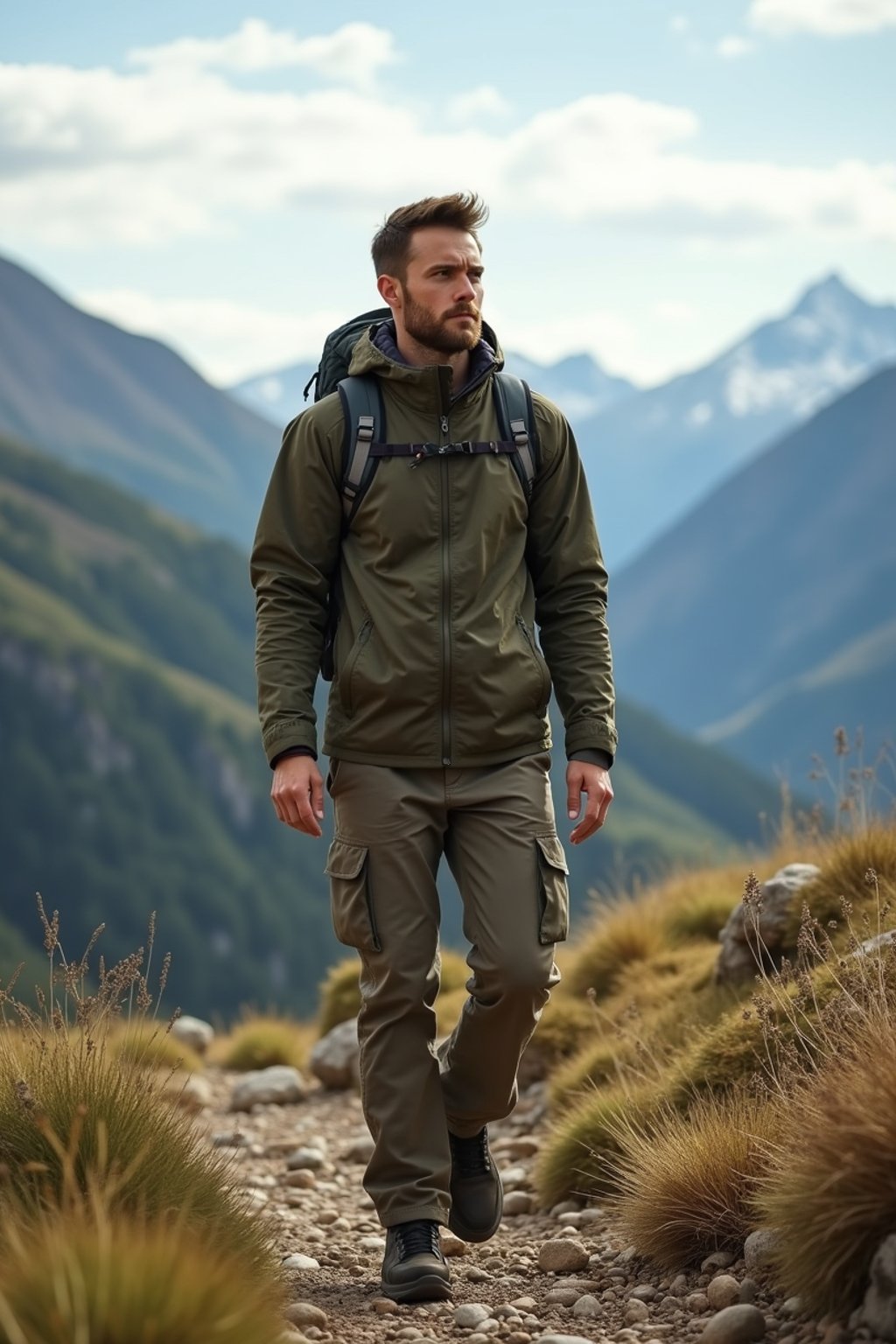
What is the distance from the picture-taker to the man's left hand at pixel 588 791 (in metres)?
4.96

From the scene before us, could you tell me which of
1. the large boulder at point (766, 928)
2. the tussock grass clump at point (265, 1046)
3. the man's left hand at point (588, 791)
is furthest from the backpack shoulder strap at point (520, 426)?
the tussock grass clump at point (265, 1046)

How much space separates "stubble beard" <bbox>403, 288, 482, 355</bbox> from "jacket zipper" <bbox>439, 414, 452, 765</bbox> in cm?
39

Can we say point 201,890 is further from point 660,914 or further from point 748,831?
point 660,914

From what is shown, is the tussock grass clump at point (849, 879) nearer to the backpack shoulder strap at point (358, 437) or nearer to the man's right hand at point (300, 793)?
the man's right hand at point (300, 793)

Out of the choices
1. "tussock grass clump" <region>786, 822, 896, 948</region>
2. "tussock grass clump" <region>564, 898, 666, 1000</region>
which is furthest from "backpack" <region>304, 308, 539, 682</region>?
"tussock grass clump" <region>564, 898, 666, 1000</region>

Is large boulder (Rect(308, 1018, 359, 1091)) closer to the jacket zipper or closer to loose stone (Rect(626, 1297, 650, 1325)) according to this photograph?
loose stone (Rect(626, 1297, 650, 1325))

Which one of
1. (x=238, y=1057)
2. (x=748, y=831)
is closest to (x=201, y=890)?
(x=748, y=831)

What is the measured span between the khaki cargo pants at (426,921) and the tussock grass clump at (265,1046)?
7.17m

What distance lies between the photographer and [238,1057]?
12.4 m

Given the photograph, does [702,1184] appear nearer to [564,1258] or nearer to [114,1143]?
[564,1258]

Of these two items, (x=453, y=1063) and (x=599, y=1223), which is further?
(x=599, y=1223)

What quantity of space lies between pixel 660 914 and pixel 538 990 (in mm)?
5042

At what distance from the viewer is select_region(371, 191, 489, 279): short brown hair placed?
5.00 metres

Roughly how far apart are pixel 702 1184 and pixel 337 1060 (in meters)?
5.93
